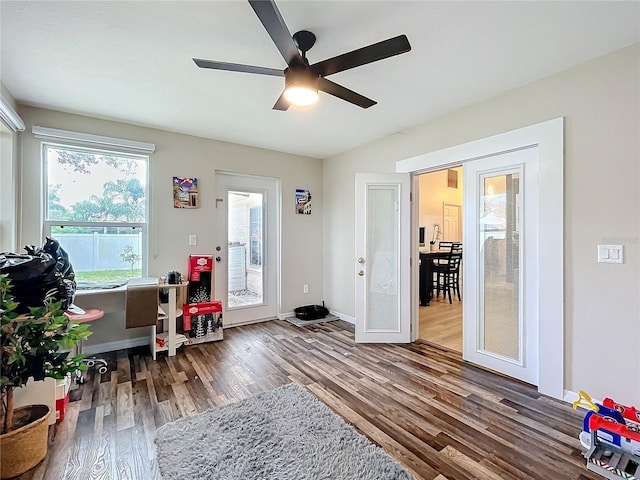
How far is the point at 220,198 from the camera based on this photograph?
397 cm

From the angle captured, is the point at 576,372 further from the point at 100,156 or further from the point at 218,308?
the point at 100,156

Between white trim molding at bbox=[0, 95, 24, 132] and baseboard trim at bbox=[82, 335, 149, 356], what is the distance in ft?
7.14

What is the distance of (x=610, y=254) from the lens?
2.05 meters

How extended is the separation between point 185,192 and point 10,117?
1.57 m

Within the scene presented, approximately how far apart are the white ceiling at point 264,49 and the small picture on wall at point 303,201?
1609 millimetres

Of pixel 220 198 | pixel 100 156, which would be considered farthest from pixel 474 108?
pixel 100 156

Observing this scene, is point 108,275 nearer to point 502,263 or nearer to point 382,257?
point 382,257

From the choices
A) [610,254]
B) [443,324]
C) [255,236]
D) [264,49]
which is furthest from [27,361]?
[443,324]

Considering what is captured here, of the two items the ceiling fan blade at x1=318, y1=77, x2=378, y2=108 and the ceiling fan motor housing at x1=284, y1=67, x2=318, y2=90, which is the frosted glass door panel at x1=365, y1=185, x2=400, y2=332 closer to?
the ceiling fan blade at x1=318, y1=77, x2=378, y2=108

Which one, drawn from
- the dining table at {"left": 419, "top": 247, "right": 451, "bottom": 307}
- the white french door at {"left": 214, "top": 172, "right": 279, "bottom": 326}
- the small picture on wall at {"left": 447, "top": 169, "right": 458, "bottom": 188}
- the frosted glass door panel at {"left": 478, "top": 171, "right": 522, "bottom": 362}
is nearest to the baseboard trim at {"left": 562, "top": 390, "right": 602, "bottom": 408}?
the frosted glass door panel at {"left": 478, "top": 171, "right": 522, "bottom": 362}

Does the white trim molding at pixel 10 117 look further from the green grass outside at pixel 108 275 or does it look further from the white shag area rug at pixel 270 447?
the white shag area rug at pixel 270 447

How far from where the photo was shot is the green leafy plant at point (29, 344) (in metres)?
1.49

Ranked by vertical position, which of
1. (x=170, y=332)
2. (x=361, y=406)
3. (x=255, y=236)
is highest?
(x=255, y=236)

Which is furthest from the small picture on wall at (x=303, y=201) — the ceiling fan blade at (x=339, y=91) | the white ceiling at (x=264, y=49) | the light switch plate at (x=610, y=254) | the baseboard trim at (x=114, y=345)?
the light switch plate at (x=610, y=254)
